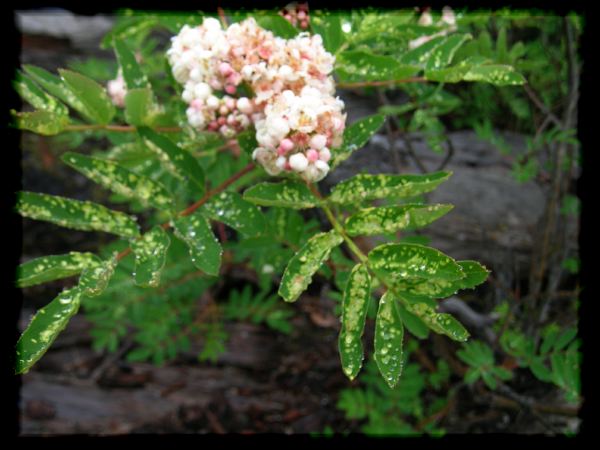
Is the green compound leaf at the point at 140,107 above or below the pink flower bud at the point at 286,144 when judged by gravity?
above

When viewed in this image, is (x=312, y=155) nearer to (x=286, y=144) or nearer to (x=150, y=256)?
(x=286, y=144)

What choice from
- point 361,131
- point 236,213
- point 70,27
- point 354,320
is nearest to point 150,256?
point 236,213

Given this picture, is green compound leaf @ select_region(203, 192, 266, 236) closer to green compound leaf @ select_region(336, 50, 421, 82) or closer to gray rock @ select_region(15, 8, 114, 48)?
green compound leaf @ select_region(336, 50, 421, 82)

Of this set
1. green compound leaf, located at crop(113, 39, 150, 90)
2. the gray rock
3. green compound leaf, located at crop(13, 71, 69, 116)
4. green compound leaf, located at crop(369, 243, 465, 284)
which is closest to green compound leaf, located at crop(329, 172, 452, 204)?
green compound leaf, located at crop(369, 243, 465, 284)

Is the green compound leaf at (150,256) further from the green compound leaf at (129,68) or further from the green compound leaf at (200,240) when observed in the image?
the green compound leaf at (129,68)

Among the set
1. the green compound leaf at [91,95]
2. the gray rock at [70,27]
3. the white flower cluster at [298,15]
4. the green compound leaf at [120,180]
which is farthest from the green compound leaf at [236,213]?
the gray rock at [70,27]
